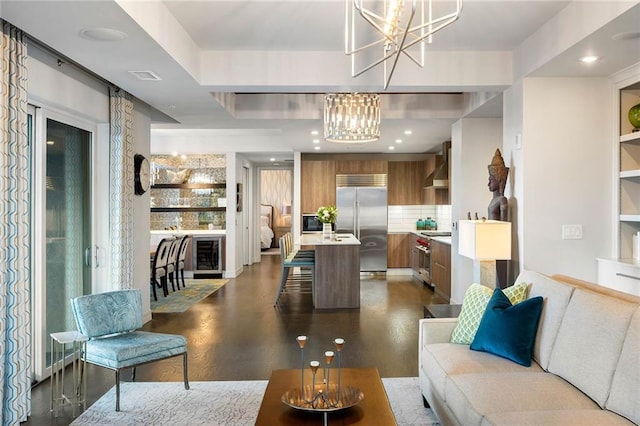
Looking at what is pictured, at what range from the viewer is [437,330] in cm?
324

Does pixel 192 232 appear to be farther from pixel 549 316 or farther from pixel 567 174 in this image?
pixel 549 316

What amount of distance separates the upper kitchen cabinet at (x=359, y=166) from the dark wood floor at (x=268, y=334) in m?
2.65

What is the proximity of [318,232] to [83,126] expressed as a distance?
575 cm

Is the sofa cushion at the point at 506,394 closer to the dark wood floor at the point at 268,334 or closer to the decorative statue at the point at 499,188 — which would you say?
the dark wood floor at the point at 268,334

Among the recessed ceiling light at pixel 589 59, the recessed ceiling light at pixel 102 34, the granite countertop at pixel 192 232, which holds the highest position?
the recessed ceiling light at pixel 102 34

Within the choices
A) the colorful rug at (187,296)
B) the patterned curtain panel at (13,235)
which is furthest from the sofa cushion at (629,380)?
the colorful rug at (187,296)

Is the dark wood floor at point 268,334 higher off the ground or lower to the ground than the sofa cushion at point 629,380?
lower

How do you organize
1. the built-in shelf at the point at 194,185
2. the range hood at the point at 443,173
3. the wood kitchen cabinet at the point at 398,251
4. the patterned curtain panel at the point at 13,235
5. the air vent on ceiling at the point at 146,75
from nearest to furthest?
the patterned curtain panel at the point at 13,235
the air vent on ceiling at the point at 146,75
the range hood at the point at 443,173
the wood kitchen cabinet at the point at 398,251
the built-in shelf at the point at 194,185

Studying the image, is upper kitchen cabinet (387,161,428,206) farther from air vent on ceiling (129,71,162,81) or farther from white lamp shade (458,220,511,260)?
air vent on ceiling (129,71,162,81)

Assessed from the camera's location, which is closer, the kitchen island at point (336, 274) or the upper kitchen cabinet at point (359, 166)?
the kitchen island at point (336, 274)

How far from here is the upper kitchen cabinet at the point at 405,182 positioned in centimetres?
970

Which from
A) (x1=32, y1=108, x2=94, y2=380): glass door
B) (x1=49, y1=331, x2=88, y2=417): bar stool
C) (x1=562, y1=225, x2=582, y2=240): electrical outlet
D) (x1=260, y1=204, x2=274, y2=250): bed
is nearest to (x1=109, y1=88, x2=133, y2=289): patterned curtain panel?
(x1=32, y1=108, x2=94, y2=380): glass door

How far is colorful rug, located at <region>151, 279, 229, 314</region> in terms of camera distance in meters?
6.50

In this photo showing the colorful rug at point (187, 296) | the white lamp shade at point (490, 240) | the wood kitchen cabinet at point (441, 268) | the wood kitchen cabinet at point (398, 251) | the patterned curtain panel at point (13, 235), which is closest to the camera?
the patterned curtain panel at point (13, 235)
